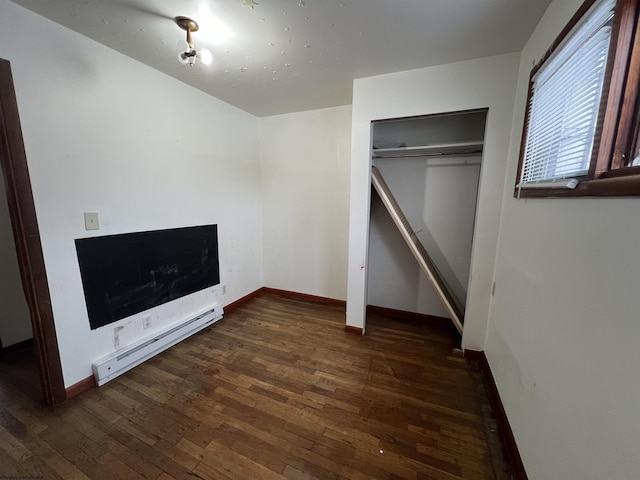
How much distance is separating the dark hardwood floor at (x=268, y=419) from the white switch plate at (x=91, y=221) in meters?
1.21

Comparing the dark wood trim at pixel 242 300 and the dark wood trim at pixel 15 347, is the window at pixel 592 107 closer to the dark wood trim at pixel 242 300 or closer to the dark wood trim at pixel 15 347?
the dark wood trim at pixel 242 300

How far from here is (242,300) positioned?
316cm

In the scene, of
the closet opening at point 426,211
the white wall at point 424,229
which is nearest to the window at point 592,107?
the closet opening at point 426,211

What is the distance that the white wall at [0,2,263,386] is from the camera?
1410mm

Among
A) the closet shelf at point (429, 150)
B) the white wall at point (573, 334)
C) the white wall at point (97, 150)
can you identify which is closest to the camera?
the white wall at point (573, 334)

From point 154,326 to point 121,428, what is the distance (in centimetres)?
85

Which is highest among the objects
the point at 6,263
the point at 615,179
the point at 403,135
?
the point at 403,135

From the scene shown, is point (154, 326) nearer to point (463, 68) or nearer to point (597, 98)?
point (597, 98)

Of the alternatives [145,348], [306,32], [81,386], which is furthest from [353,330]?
[306,32]

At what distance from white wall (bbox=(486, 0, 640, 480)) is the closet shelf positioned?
0.68m

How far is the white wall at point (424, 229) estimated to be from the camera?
7.85 feet

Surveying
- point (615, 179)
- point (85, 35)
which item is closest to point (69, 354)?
point (85, 35)

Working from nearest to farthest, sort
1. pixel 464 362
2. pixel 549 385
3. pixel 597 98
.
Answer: pixel 597 98 → pixel 549 385 → pixel 464 362

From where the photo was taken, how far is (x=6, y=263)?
2.06 metres
